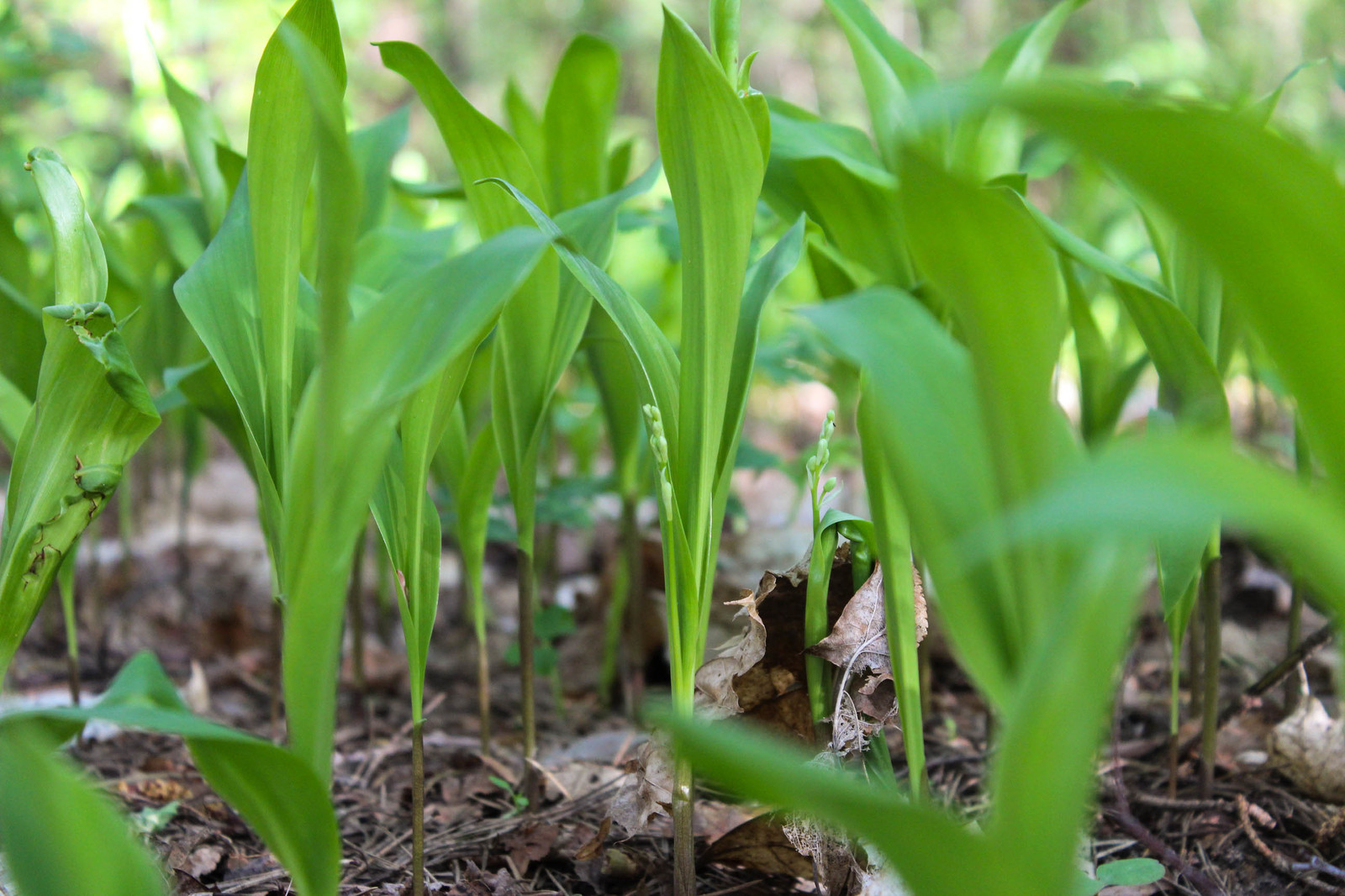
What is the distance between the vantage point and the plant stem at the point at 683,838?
82 centimetres

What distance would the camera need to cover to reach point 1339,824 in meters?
0.98

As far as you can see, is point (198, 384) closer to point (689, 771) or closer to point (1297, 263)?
point (689, 771)

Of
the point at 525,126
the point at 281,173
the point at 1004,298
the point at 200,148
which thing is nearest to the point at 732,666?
the point at 1004,298

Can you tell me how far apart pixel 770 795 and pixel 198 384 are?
90 cm

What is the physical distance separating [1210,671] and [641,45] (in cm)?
923

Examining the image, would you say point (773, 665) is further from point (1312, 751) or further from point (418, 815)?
point (1312, 751)

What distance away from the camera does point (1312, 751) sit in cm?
108

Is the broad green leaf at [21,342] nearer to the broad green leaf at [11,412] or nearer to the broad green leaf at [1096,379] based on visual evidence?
the broad green leaf at [11,412]

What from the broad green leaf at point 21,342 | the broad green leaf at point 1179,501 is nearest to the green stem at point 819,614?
the broad green leaf at point 1179,501

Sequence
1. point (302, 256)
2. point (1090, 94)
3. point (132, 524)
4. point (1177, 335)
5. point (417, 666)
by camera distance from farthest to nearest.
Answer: point (132, 524), point (302, 256), point (1177, 335), point (417, 666), point (1090, 94)

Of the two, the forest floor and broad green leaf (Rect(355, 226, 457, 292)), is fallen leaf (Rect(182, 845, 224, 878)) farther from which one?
broad green leaf (Rect(355, 226, 457, 292))

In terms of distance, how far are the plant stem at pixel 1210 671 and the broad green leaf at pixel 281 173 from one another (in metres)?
1.02

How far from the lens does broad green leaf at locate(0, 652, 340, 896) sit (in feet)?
1.83

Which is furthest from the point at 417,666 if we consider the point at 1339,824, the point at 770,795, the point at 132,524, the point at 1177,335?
the point at 132,524
